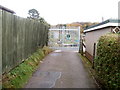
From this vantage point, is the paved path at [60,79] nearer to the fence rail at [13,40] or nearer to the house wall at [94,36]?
the fence rail at [13,40]

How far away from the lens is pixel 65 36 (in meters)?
22.3

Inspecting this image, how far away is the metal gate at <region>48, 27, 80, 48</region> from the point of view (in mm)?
21422

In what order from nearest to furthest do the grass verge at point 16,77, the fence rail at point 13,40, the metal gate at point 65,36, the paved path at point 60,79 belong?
1. the grass verge at point 16,77
2. the fence rail at point 13,40
3. the paved path at point 60,79
4. the metal gate at point 65,36

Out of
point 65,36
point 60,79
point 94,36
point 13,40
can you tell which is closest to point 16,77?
point 13,40

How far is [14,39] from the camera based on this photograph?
24.1ft

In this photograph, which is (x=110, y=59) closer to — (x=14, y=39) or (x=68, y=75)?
(x=68, y=75)

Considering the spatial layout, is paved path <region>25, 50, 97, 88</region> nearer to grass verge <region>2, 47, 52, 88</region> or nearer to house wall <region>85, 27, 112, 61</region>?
grass verge <region>2, 47, 52, 88</region>

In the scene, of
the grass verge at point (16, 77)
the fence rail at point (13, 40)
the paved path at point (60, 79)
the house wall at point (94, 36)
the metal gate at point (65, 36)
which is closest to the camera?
the grass verge at point (16, 77)

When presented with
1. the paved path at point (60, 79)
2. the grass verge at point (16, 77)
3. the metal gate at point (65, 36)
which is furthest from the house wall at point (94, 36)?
the metal gate at point (65, 36)

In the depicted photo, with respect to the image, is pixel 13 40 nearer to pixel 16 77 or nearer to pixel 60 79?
pixel 16 77

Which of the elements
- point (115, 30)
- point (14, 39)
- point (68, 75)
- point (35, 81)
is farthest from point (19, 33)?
point (115, 30)

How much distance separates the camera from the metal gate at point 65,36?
21.4 meters

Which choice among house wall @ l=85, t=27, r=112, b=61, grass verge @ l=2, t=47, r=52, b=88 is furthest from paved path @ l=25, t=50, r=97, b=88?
house wall @ l=85, t=27, r=112, b=61

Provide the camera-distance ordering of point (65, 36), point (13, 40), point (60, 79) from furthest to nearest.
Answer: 1. point (65, 36)
2. point (60, 79)
3. point (13, 40)
